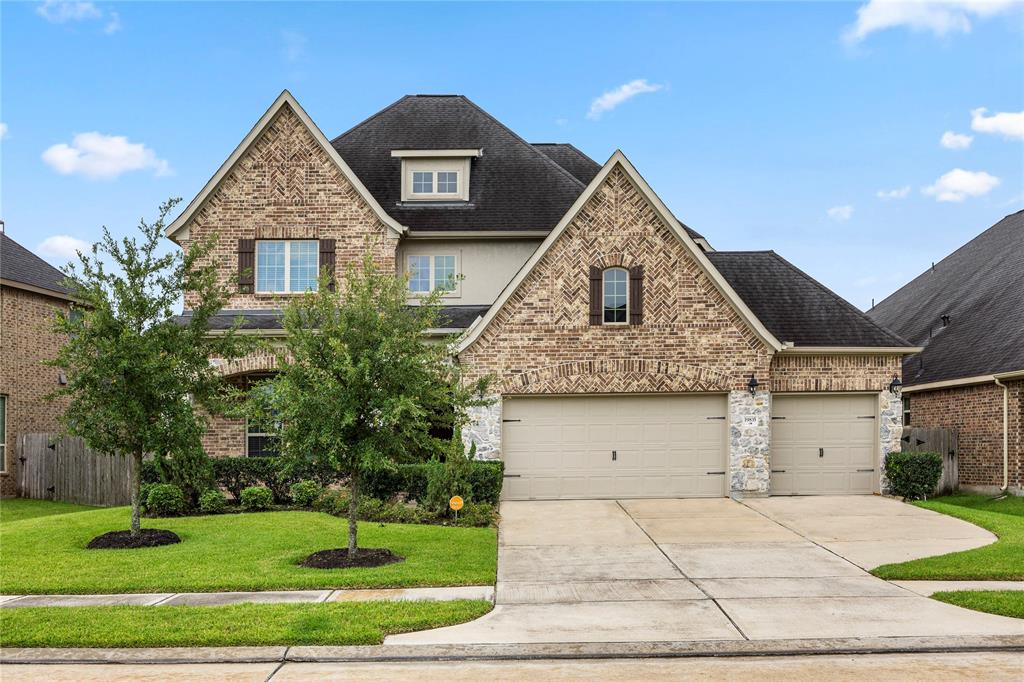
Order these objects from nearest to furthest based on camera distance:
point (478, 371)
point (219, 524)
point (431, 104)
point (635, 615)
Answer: point (635, 615)
point (219, 524)
point (478, 371)
point (431, 104)

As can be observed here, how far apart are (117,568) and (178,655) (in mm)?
4599

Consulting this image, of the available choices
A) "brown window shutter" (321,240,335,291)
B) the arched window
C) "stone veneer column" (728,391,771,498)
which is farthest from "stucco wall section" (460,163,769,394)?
"brown window shutter" (321,240,335,291)

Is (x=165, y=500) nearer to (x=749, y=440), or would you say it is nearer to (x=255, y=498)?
(x=255, y=498)

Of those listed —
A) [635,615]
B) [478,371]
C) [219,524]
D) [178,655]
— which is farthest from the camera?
[478,371]

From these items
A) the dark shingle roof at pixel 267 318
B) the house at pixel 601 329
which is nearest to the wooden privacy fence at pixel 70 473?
the house at pixel 601 329

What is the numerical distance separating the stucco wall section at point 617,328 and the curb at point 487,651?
34.9 feet

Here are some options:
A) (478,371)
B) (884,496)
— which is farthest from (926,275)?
(478,371)

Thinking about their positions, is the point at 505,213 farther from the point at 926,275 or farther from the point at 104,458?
the point at 926,275

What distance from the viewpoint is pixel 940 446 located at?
21891 millimetres

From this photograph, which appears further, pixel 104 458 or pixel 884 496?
pixel 104 458

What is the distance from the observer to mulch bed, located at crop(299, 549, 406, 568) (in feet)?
38.5

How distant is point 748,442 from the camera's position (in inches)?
731

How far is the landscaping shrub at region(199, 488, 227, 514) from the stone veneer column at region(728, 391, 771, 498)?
10.8 metres

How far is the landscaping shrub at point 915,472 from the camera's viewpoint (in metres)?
18.6
